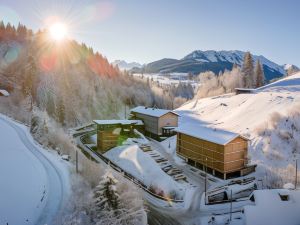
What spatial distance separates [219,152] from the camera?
3619 cm

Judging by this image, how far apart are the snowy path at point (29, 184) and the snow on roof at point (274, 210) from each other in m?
15.5

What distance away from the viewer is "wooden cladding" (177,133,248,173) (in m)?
35.9

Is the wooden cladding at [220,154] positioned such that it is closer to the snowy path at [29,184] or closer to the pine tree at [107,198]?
the pine tree at [107,198]

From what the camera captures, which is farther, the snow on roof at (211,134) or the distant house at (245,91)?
the distant house at (245,91)

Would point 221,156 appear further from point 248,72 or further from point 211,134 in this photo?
point 248,72

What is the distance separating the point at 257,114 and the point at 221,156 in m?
24.6

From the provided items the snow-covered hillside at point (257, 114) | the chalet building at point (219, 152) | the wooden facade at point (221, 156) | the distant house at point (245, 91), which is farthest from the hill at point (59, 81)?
the distant house at point (245, 91)

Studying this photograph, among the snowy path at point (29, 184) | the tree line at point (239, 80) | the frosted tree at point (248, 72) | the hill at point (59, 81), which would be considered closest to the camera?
the snowy path at point (29, 184)

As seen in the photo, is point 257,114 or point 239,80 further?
point 239,80

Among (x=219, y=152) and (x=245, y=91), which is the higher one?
(x=245, y=91)

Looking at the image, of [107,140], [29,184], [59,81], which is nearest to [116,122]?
[107,140]

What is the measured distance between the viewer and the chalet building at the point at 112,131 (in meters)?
49.5

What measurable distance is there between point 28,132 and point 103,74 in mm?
81086

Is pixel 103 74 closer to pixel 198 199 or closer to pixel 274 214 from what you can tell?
pixel 198 199
